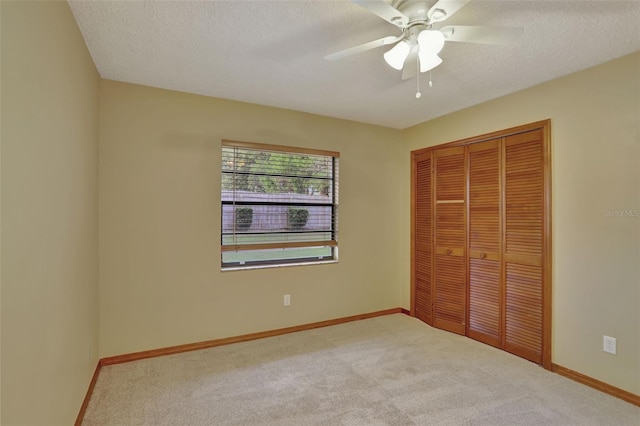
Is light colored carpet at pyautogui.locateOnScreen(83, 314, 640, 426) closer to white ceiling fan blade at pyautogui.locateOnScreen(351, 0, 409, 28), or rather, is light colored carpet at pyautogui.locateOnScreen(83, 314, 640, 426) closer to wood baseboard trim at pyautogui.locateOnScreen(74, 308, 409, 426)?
wood baseboard trim at pyautogui.locateOnScreen(74, 308, 409, 426)

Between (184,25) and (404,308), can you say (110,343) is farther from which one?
(404,308)

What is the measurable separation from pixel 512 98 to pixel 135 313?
3.93 meters

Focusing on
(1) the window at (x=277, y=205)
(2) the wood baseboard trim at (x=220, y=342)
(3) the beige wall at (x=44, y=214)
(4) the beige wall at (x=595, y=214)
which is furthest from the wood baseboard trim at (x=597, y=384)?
(3) the beige wall at (x=44, y=214)

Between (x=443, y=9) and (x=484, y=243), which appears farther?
(x=484, y=243)

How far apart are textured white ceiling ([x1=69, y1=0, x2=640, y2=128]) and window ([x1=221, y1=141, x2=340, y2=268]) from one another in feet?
2.02

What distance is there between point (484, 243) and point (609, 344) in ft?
3.87

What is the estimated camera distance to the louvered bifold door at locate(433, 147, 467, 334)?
11.1 feet

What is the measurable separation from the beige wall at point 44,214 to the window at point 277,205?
4.03ft

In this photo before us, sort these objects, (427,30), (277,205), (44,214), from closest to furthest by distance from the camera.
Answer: (44,214) → (427,30) → (277,205)

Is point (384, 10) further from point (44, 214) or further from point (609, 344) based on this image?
point (609, 344)

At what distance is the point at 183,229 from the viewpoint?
9.56 ft

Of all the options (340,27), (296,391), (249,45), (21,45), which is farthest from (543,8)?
(296,391)

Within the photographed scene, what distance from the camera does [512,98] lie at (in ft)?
9.64

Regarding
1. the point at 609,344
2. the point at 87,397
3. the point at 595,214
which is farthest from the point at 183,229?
the point at 609,344
